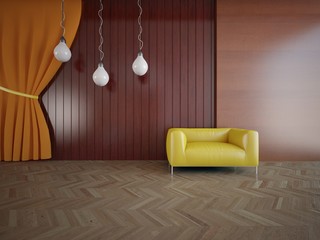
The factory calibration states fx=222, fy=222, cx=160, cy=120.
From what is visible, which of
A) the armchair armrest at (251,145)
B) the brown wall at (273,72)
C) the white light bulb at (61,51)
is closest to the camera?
the armchair armrest at (251,145)

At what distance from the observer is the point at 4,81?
3.31m

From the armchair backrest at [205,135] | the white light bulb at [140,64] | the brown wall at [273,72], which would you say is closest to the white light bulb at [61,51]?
the white light bulb at [140,64]

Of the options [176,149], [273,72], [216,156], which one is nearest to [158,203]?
[176,149]

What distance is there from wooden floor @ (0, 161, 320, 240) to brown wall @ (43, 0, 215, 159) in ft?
2.18

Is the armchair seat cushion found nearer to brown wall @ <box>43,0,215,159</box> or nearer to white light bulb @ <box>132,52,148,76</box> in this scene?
brown wall @ <box>43,0,215,159</box>

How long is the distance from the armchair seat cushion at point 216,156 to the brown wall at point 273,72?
2.83 ft

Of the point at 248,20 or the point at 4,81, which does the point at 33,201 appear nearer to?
→ the point at 4,81

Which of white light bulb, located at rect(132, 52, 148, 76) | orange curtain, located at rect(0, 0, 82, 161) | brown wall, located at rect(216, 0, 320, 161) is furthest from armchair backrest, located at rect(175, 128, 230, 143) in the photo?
orange curtain, located at rect(0, 0, 82, 161)

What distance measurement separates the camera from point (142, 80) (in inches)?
139

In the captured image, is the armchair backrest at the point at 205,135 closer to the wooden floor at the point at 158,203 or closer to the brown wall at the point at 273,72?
the brown wall at the point at 273,72

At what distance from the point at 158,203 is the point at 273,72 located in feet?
9.08

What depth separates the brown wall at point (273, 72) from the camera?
3.40 meters

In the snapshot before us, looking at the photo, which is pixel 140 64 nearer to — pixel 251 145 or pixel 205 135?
pixel 205 135

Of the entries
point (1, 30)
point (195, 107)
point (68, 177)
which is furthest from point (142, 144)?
point (1, 30)
